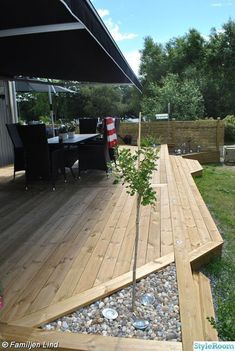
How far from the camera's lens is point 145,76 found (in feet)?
77.0

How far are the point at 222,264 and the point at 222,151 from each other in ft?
27.1

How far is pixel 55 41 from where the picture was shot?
3.93m

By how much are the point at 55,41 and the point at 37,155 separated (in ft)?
5.23

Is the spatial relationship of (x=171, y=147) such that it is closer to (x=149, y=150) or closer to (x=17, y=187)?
(x=17, y=187)

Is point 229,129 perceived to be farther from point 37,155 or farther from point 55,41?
point 55,41

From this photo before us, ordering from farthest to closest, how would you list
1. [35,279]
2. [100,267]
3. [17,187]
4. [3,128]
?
[3,128] → [17,187] → [100,267] → [35,279]

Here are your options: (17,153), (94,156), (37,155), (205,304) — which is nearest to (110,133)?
(94,156)

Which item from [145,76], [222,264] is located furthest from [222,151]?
[145,76]

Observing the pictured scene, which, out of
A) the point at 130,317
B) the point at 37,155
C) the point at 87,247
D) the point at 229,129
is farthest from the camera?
the point at 229,129

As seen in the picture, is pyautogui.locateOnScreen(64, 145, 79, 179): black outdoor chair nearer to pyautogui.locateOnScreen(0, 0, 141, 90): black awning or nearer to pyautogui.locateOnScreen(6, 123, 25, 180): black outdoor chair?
pyautogui.locateOnScreen(6, 123, 25, 180): black outdoor chair

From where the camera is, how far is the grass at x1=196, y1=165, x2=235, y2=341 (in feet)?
5.53

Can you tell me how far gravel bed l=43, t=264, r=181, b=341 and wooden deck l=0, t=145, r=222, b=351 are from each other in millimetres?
48

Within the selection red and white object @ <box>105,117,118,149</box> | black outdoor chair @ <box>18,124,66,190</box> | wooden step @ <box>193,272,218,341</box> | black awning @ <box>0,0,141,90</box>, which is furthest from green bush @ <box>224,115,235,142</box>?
wooden step @ <box>193,272,218,341</box>

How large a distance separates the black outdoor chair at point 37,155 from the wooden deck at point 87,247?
0.26 metres
